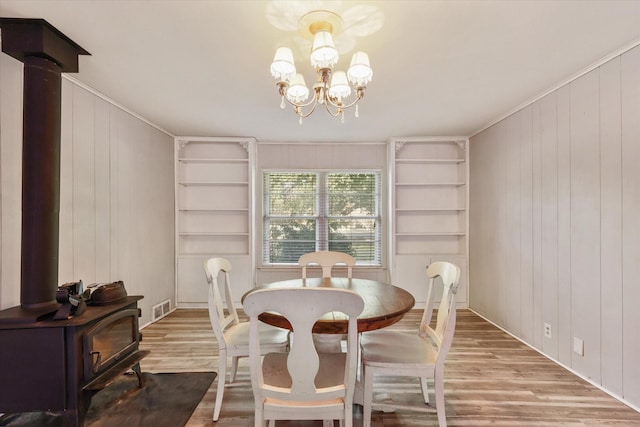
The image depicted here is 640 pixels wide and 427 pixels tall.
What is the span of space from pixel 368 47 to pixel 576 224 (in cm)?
216

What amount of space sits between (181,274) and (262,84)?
2923 millimetres

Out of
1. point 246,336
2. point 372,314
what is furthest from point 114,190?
point 372,314

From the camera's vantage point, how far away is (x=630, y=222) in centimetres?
199

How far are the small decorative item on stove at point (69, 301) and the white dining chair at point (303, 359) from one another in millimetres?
1194

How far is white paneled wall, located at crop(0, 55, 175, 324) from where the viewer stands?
1925mm

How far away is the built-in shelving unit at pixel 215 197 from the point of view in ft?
14.0

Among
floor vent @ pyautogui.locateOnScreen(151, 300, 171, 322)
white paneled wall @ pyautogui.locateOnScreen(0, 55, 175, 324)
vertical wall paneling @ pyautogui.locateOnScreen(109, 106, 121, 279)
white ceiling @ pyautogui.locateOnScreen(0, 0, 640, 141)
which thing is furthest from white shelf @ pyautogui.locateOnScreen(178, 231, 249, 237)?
white ceiling @ pyautogui.locateOnScreen(0, 0, 640, 141)

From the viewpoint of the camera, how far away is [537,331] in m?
2.84

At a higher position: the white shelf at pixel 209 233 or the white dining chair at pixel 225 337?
the white shelf at pixel 209 233

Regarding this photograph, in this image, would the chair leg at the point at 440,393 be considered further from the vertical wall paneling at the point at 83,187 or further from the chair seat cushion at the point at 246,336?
the vertical wall paneling at the point at 83,187

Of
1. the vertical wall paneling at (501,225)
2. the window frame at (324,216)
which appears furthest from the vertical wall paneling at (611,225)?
the window frame at (324,216)

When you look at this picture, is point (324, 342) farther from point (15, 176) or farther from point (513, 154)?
point (513, 154)

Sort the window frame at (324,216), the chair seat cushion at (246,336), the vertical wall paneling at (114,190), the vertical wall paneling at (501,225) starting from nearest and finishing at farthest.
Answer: the chair seat cushion at (246,336) < the vertical wall paneling at (114,190) < the vertical wall paneling at (501,225) < the window frame at (324,216)

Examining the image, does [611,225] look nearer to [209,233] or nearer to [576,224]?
[576,224]
